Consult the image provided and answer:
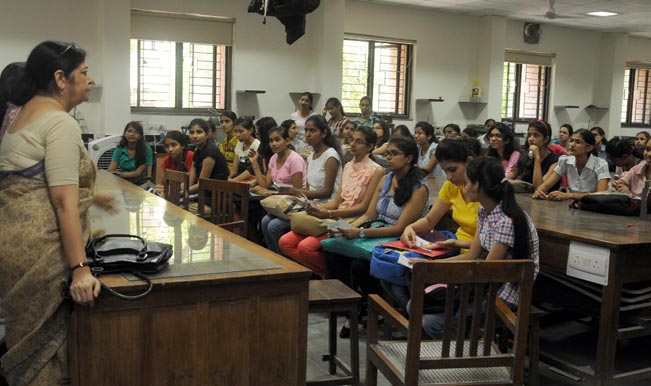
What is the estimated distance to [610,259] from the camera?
279 cm

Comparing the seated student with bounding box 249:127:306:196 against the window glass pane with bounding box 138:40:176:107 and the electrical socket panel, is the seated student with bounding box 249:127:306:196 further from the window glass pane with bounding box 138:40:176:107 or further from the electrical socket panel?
the window glass pane with bounding box 138:40:176:107

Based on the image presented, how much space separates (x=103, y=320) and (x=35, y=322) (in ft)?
0.64

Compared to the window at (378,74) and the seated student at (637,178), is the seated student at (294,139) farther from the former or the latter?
the seated student at (637,178)

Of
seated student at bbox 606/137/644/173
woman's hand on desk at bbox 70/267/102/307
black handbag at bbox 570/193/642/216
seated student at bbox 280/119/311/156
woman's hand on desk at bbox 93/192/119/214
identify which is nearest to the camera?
woman's hand on desk at bbox 70/267/102/307

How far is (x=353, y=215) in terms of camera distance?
13.5 ft

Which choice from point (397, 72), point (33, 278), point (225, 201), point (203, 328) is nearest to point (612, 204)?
point (225, 201)

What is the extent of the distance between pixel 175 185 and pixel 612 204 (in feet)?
8.78

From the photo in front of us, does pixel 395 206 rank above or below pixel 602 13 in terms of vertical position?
below

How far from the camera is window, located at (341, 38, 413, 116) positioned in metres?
9.68

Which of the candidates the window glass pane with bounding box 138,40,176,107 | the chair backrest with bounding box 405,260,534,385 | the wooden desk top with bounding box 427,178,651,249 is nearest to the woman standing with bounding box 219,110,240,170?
the window glass pane with bounding box 138,40,176,107

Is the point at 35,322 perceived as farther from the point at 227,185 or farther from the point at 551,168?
the point at 551,168

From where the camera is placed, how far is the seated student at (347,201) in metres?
3.99

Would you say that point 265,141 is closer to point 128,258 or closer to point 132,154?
point 132,154

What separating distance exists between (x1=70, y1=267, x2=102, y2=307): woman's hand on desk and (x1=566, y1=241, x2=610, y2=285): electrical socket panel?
1.99m
